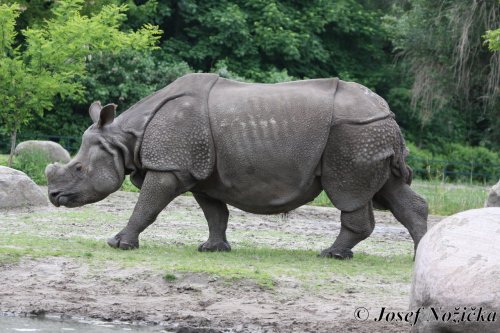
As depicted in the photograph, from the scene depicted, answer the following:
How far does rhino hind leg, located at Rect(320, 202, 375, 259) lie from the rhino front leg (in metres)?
1.72

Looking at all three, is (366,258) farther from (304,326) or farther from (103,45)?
(103,45)

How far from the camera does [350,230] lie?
483 inches

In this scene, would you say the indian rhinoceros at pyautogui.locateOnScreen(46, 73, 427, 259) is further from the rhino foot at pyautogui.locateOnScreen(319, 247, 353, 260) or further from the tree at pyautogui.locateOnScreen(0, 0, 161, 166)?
the tree at pyautogui.locateOnScreen(0, 0, 161, 166)

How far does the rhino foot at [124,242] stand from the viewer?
12141mm

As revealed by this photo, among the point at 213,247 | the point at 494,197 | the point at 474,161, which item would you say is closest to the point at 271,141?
the point at 213,247

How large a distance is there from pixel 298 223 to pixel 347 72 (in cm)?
2058

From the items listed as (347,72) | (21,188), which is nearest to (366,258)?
(21,188)

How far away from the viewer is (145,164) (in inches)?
477

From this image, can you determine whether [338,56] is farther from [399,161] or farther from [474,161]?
[399,161]

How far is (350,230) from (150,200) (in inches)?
85.2

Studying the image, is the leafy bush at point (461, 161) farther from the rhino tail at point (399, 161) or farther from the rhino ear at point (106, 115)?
the rhino ear at point (106, 115)

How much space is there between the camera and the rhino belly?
11930mm

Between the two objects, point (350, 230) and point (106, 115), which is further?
point (106, 115)

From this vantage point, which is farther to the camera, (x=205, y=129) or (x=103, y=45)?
(x=103, y=45)
